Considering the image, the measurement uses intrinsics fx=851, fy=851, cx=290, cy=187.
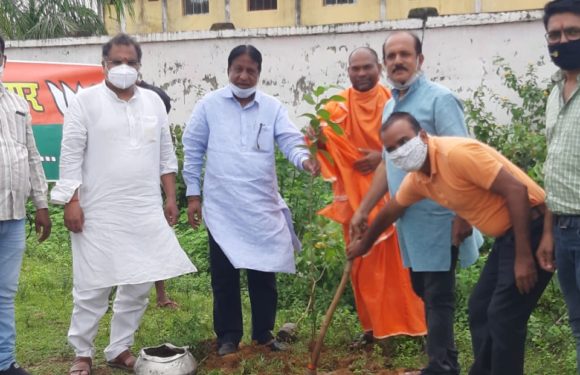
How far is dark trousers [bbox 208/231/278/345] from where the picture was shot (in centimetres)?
518

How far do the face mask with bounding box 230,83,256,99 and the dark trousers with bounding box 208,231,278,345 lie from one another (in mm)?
867

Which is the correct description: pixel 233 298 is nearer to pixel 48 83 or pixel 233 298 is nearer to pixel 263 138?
pixel 263 138

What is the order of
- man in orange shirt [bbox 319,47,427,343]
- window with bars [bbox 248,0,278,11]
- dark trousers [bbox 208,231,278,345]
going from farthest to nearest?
1. window with bars [bbox 248,0,278,11]
2. dark trousers [bbox 208,231,278,345]
3. man in orange shirt [bbox 319,47,427,343]

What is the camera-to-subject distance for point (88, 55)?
10711mm

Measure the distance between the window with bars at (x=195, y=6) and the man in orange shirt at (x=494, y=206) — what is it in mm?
23925

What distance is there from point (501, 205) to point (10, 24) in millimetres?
14660

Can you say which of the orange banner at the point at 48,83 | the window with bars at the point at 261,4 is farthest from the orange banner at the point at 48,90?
the window with bars at the point at 261,4

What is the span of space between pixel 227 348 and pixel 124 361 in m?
0.61

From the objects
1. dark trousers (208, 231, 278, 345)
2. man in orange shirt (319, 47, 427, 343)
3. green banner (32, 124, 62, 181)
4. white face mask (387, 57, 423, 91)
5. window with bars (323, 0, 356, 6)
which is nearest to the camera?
white face mask (387, 57, 423, 91)

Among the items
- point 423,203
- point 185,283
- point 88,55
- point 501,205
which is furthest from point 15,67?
point 501,205

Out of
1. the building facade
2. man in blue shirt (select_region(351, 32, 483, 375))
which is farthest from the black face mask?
the building facade

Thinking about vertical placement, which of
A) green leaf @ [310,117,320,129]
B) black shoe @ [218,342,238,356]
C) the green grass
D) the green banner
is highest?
green leaf @ [310,117,320,129]

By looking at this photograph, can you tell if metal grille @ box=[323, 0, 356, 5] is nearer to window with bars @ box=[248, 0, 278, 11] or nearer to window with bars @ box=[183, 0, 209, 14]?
window with bars @ box=[248, 0, 278, 11]

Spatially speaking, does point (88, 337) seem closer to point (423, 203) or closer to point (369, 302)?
point (369, 302)
